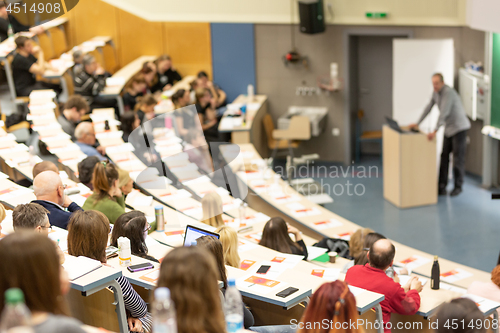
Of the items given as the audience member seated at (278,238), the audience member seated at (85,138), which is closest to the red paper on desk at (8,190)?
the audience member seated at (85,138)

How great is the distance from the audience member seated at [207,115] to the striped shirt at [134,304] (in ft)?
20.4

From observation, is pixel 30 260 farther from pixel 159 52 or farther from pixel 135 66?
pixel 159 52

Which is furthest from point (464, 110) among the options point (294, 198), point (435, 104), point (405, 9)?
point (294, 198)

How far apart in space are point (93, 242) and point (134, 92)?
21.0ft

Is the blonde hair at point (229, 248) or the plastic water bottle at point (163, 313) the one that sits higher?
the plastic water bottle at point (163, 313)

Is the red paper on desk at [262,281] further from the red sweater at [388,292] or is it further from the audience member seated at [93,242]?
the audience member seated at [93,242]

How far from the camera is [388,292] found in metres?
3.68

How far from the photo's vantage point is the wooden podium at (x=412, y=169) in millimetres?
8328

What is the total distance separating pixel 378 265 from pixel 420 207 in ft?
16.3

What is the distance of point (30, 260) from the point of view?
6.18 feet

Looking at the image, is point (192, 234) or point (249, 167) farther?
point (249, 167)

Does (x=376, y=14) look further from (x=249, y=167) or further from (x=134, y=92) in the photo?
(x=134, y=92)

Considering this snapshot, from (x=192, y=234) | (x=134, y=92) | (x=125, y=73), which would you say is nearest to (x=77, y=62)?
(x=134, y=92)

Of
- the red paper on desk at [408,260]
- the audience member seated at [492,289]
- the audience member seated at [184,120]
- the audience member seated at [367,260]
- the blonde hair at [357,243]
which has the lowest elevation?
the red paper on desk at [408,260]
